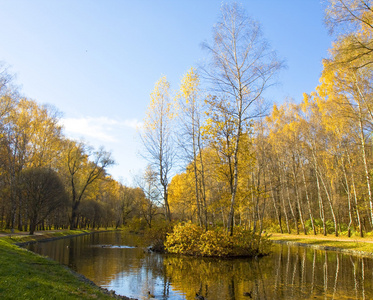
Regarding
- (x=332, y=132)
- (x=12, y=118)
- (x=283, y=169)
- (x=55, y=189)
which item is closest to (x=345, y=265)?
(x=332, y=132)

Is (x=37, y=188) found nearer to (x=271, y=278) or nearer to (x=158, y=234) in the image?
(x=158, y=234)

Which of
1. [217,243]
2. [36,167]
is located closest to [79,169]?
[36,167]

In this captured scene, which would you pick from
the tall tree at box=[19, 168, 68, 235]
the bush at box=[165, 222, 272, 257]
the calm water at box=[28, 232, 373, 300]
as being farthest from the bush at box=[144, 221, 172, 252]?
the tall tree at box=[19, 168, 68, 235]

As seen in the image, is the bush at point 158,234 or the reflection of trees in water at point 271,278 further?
the bush at point 158,234

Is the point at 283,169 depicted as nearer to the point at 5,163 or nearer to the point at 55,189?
the point at 55,189

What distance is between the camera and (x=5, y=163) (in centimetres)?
2980

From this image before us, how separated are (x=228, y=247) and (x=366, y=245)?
995cm

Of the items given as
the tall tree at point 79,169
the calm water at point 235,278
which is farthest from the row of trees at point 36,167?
the calm water at point 235,278

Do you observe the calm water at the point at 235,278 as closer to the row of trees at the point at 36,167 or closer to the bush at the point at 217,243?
the bush at the point at 217,243

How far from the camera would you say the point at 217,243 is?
623 inches

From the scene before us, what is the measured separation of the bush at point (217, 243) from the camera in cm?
1582

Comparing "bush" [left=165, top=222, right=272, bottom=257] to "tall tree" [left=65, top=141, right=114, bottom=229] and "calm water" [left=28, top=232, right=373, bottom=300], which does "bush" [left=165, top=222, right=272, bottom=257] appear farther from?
"tall tree" [left=65, top=141, right=114, bottom=229]

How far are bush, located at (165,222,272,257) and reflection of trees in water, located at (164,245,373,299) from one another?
29.4 inches

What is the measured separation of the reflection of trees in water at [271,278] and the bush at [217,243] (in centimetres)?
75
